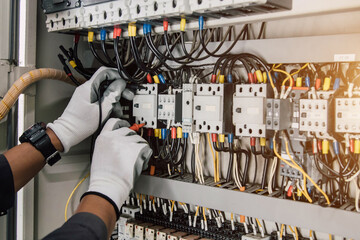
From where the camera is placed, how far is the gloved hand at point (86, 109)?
155 cm

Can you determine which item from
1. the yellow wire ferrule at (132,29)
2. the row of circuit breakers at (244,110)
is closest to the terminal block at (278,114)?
the row of circuit breakers at (244,110)

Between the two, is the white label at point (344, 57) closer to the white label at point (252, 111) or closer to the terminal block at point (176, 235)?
the white label at point (252, 111)

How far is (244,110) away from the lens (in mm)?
1381

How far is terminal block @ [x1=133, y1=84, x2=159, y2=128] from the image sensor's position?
1624 millimetres

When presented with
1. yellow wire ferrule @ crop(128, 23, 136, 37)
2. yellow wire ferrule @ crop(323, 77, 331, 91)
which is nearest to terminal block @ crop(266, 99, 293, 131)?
yellow wire ferrule @ crop(323, 77, 331, 91)

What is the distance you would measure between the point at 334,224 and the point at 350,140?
28cm

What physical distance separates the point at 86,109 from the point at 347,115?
1016mm

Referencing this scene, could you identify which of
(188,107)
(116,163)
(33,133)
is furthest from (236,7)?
(33,133)

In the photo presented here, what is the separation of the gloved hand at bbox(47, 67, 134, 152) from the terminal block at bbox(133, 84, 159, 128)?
99 mm

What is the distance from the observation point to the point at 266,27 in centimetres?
153

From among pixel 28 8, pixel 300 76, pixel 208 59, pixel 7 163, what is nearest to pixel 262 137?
pixel 300 76

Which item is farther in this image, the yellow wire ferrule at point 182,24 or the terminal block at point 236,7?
the yellow wire ferrule at point 182,24

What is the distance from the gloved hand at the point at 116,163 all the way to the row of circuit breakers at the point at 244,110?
0.66 feet

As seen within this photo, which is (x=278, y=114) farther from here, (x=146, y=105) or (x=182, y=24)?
(x=146, y=105)
